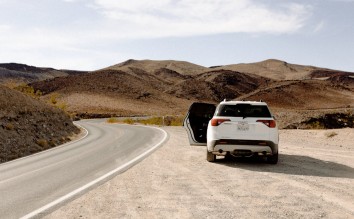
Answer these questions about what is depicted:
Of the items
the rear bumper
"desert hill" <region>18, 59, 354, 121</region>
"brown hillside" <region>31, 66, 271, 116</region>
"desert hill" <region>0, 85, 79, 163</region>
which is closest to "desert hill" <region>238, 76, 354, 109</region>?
"desert hill" <region>18, 59, 354, 121</region>

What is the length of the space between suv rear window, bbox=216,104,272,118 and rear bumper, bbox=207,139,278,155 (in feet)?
2.67

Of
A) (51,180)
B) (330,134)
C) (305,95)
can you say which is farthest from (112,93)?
(51,180)

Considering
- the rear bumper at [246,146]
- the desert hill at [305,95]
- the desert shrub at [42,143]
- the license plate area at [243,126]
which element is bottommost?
the desert shrub at [42,143]

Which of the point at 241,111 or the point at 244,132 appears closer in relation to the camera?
the point at 244,132

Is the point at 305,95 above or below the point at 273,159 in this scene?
above

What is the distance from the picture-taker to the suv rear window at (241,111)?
1248 centimetres

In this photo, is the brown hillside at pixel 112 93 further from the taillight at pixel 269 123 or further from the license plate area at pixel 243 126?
the taillight at pixel 269 123

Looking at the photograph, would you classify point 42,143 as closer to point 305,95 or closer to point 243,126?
point 243,126

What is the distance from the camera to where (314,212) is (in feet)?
22.3

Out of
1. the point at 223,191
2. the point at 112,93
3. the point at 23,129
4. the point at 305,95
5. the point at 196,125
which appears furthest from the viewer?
the point at 112,93

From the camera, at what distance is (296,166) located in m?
12.4

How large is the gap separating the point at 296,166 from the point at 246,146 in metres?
1.63

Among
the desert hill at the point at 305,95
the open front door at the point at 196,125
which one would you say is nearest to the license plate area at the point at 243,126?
the open front door at the point at 196,125

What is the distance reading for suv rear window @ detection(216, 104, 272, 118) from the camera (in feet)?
41.0
